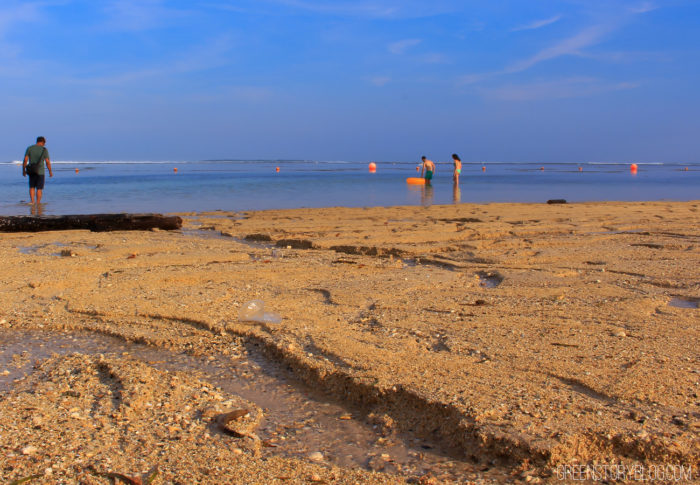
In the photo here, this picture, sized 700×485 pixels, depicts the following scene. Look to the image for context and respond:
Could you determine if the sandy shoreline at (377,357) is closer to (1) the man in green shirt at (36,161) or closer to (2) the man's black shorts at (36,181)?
(1) the man in green shirt at (36,161)

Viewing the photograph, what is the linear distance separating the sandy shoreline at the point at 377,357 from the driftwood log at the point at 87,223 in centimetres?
189

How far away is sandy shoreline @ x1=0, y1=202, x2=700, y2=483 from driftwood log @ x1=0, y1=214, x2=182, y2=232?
189 centimetres

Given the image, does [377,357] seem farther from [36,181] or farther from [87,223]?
[36,181]

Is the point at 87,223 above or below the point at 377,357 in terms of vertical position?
above

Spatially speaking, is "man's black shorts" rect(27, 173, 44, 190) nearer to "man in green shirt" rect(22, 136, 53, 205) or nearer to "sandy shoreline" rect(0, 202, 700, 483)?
"man in green shirt" rect(22, 136, 53, 205)

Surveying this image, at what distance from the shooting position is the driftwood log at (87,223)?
27.4 ft

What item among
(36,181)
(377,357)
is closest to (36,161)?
(36,181)

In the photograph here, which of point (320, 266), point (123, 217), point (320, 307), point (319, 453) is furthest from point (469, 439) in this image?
point (123, 217)

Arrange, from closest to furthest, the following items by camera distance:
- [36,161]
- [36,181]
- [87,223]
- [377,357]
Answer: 1. [377,357]
2. [87,223]
3. [36,161]
4. [36,181]

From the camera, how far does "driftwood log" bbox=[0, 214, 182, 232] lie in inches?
328

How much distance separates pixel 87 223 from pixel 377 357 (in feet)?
22.3

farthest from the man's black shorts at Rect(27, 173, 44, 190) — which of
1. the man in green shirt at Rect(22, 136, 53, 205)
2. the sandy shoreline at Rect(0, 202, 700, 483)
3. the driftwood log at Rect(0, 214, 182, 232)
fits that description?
the sandy shoreline at Rect(0, 202, 700, 483)

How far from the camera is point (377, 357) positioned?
296cm

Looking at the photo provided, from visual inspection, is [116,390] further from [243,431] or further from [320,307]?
[320,307]
